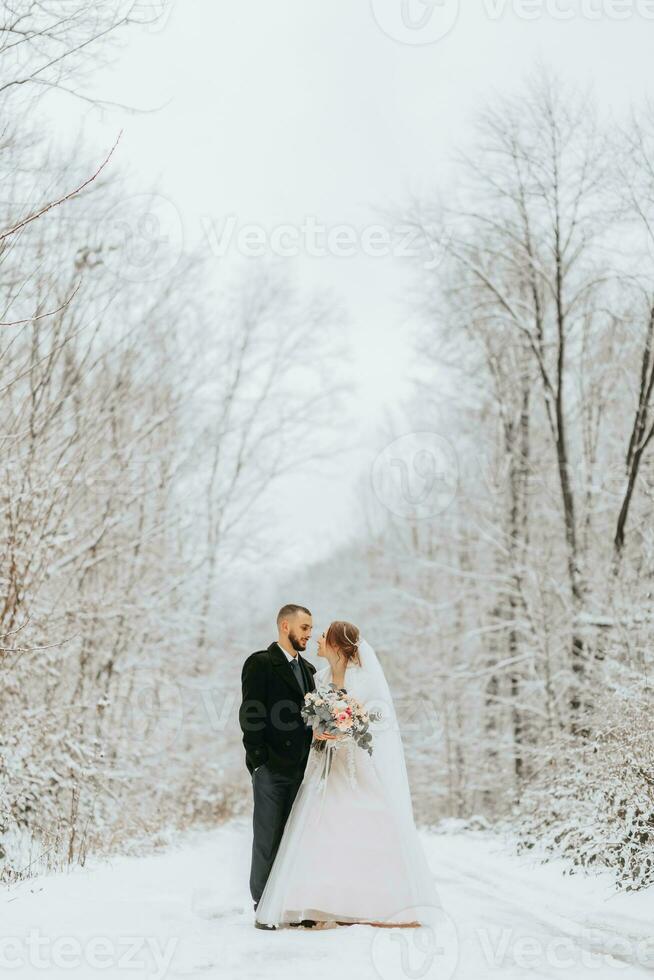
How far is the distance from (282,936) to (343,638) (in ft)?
6.37

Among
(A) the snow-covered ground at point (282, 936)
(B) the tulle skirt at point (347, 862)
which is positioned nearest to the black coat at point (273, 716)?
(B) the tulle skirt at point (347, 862)

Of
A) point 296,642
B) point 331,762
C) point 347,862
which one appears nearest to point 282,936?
point 347,862

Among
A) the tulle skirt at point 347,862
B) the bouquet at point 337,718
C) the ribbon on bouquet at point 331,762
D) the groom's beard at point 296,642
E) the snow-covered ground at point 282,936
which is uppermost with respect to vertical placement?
the groom's beard at point 296,642

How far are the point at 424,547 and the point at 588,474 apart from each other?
1359 centimetres

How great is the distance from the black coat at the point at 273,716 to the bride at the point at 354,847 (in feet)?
0.53

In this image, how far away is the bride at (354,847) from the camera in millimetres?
5863

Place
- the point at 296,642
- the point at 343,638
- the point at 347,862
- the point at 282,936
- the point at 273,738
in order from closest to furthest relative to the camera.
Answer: the point at 282,936 → the point at 347,862 → the point at 273,738 → the point at 296,642 → the point at 343,638

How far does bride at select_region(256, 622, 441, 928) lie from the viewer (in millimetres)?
5863

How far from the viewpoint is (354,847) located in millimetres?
6016

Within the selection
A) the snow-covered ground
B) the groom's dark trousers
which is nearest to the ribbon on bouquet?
the groom's dark trousers

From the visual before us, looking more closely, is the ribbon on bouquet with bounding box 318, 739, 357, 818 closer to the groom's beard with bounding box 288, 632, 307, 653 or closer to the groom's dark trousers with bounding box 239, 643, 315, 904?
the groom's dark trousers with bounding box 239, 643, 315, 904

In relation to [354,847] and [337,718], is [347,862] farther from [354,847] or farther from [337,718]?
[337,718]

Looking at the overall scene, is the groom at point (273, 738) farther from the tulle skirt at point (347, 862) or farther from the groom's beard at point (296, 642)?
the tulle skirt at point (347, 862)

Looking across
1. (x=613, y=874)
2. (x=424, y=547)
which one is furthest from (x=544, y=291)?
(x=424, y=547)
